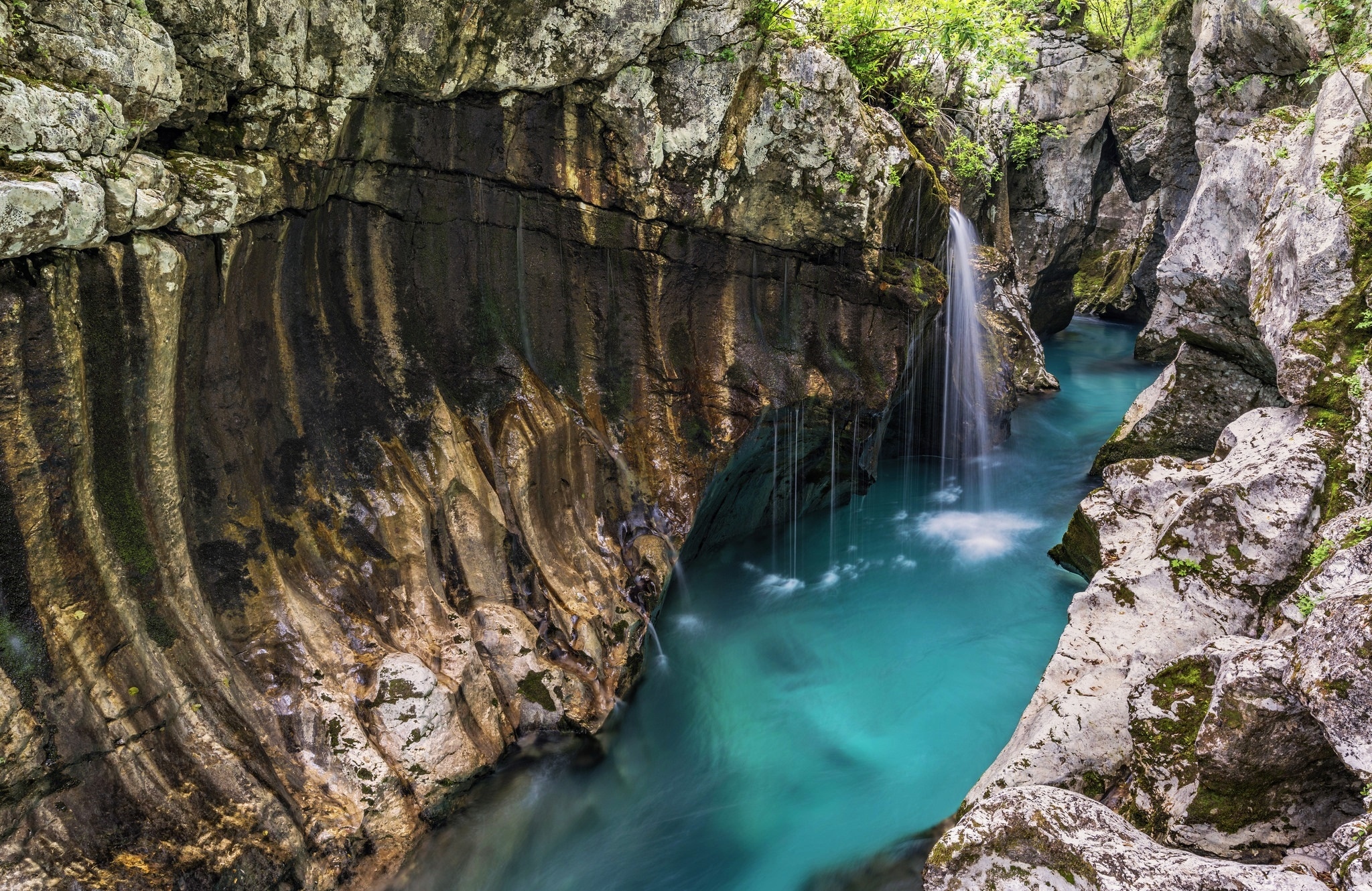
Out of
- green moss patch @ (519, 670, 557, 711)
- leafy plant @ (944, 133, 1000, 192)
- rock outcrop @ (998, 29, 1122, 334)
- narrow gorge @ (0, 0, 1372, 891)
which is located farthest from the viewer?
rock outcrop @ (998, 29, 1122, 334)

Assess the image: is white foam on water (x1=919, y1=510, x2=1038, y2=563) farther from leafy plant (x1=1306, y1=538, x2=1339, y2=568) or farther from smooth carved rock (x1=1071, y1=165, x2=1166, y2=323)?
smooth carved rock (x1=1071, y1=165, x2=1166, y2=323)

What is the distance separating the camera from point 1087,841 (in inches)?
177

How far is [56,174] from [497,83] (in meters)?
3.99

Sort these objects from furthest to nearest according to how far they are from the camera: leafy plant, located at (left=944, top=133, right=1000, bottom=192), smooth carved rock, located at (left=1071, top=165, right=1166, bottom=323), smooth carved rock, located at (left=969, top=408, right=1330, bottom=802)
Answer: smooth carved rock, located at (left=1071, top=165, right=1166, bottom=323) < leafy plant, located at (left=944, top=133, right=1000, bottom=192) < smooth carved rock, located at (left=969, top=408, right=1330, bottom=802)

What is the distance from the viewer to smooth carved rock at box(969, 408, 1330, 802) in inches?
225

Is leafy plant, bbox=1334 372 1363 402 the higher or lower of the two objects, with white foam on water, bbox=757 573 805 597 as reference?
higher

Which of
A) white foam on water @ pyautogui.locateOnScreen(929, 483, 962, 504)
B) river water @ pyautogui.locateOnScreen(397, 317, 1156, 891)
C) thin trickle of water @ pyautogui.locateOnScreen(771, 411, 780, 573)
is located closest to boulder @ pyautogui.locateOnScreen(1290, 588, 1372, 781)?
river water @ pyautogui.locateOnScreen(397, 317, 1156, 891)

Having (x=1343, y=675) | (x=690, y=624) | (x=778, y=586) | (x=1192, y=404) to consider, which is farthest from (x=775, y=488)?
(x=1343, y=675)

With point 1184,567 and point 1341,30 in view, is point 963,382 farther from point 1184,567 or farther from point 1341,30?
point 1184,567

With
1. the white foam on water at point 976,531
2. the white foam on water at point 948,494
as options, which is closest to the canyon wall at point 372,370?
the white foam on water at point 976,531

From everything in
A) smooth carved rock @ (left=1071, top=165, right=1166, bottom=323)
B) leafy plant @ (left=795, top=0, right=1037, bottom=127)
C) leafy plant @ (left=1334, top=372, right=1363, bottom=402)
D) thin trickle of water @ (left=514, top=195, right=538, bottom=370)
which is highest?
leafy plant @ (left=795, top=0, right=1037, bottom=127)

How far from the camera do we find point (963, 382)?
566 inches

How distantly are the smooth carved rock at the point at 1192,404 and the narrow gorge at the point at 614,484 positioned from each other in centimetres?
6

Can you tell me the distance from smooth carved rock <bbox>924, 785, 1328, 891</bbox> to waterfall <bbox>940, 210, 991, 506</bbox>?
899cm
